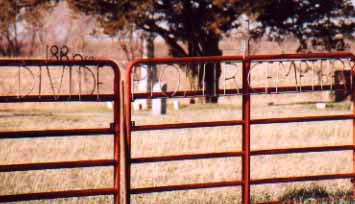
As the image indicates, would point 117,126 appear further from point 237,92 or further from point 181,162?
point 181,162

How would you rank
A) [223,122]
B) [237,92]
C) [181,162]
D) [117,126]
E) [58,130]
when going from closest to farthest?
1. [58,130]
2. [117,126]
3. [223,122]
4. [237,92]
5. [181,162]

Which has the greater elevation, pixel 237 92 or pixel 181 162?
pixel 237 92

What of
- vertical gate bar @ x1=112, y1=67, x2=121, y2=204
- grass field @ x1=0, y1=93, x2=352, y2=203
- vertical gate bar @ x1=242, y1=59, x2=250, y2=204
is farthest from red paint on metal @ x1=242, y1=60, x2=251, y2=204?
vertical gate bar @ x1=112, y1=67, x2=121, y2=204

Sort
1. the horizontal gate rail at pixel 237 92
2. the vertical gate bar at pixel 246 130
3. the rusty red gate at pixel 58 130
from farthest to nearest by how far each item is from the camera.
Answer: the vertical gate bar at pixel 246 130
the horizontal gate rail at pixel 237 92
the rusty red gate at pixel 58 130

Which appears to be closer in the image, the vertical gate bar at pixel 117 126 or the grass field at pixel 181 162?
the vertical gate bar at pixel 117 126

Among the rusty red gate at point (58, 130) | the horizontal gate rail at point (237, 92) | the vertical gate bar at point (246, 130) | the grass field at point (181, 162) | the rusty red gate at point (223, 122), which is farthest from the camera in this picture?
the grass field at point (181, 162)

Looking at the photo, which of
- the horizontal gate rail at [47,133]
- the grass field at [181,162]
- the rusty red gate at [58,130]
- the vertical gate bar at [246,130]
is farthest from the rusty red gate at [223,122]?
the grass field at [181,162]

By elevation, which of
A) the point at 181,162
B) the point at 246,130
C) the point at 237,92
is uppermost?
the point at 237,92

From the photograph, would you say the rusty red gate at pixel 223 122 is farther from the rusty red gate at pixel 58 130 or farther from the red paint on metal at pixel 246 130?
the rusty red gate at pixel 58 130

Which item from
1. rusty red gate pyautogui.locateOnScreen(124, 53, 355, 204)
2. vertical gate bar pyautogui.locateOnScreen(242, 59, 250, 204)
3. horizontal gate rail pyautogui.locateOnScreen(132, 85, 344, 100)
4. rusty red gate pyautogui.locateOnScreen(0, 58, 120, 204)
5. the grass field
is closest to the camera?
rusty red gate pyautogui.locateOnScreen(0, 58, 120, 204)

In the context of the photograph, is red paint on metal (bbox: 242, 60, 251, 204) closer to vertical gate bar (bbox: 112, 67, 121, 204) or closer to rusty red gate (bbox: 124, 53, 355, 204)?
rusty red gate (bbox: 124, 53, 355, 204)

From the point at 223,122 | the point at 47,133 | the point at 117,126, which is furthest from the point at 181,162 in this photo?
the point at 47,133

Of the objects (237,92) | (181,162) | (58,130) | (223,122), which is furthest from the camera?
(181,162)

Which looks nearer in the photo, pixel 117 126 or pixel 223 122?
pixel 117 126
